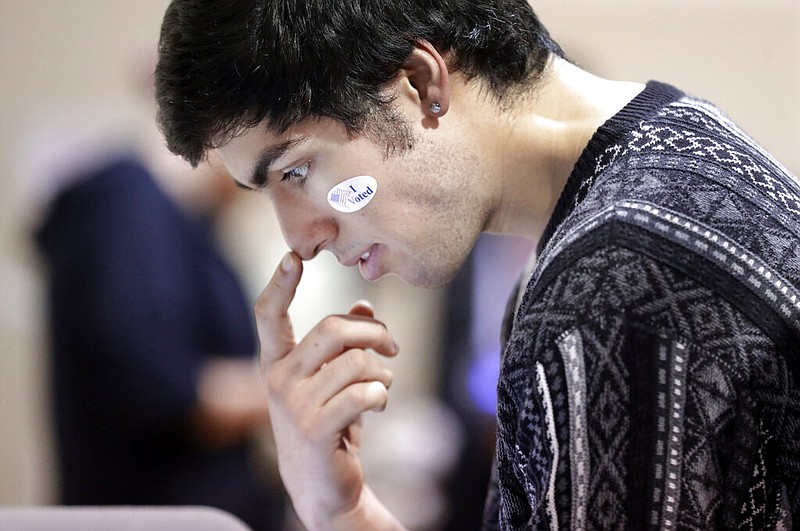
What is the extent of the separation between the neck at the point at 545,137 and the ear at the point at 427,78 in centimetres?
8

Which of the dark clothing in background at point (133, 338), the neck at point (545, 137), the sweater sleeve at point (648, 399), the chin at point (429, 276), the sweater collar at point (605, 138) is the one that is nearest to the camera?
the sweater sleeve at point (648, 399)

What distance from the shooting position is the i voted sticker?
105 cm

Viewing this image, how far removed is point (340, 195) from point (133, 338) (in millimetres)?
920

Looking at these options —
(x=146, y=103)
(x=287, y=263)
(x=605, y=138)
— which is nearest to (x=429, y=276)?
(x=287, y=263)

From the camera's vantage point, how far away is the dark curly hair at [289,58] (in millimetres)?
993

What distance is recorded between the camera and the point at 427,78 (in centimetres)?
105

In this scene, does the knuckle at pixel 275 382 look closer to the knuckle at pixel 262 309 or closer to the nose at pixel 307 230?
the knuckle at pixel 262 309

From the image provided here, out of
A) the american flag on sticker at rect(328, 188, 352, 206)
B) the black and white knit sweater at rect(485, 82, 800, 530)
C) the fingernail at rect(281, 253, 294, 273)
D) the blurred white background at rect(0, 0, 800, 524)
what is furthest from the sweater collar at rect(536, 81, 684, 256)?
the blurred white background at rect(0, 0, 800, 524)

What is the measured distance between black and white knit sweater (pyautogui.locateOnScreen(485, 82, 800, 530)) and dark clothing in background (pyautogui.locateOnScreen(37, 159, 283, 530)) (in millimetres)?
1226

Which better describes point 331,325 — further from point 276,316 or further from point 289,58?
point 289,58

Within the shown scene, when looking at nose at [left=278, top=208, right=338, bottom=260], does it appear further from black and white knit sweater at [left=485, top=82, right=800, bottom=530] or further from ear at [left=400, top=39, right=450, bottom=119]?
black and white knit sweater at [left=485, top=82, right=800, bottom=530]

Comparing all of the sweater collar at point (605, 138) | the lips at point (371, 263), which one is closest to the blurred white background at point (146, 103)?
the lips at point (371, 263)

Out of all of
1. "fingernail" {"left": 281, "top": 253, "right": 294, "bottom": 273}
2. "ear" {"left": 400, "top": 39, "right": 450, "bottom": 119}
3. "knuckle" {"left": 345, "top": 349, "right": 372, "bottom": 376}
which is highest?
"ear" {"left": 400, "top": 39, "right": 450, "bottom": 119}

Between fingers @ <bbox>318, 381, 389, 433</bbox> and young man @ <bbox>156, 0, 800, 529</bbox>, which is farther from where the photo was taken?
fingers @ <bbox>318, 381, 389, 433</bbox>
